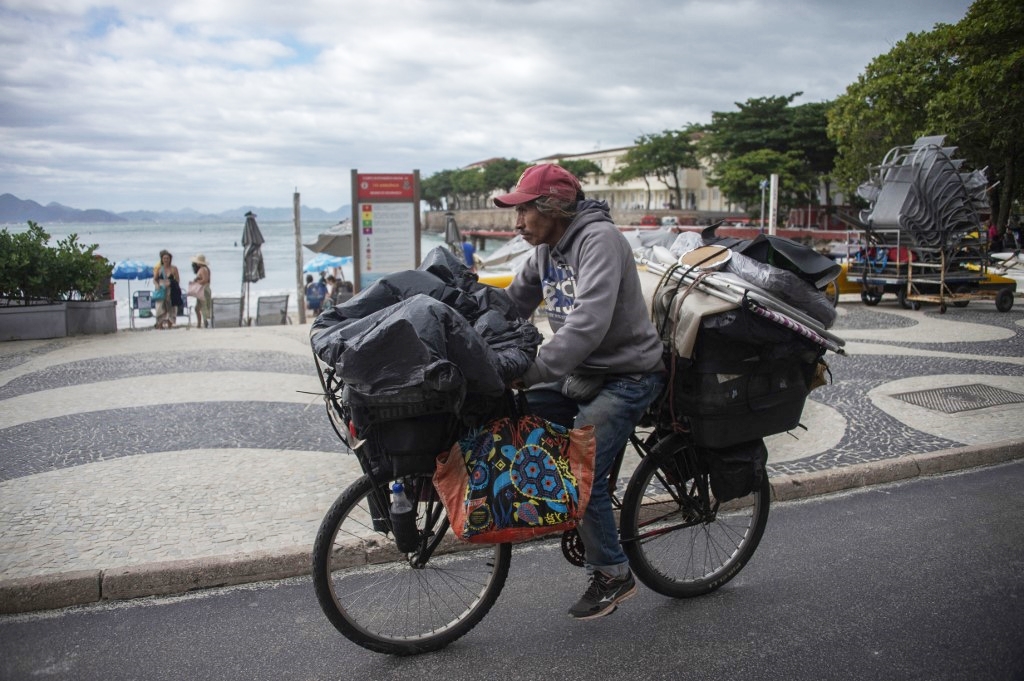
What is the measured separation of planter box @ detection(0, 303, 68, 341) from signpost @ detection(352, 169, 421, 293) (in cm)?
517

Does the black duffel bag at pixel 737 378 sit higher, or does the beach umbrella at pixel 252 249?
the beach umbrella at pixel 252 249

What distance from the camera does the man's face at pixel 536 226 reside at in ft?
10.3

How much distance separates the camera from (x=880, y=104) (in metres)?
32.1

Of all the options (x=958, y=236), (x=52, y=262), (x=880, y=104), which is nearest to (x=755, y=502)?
(x=52, y=262)

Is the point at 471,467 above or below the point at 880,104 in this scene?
below

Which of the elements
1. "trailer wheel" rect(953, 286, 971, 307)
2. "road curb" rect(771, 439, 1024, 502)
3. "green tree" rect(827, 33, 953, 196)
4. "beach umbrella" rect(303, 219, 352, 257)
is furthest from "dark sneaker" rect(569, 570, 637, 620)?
"green tree" rect(827, 33, 953, 196)

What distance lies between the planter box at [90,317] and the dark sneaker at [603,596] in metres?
11.7

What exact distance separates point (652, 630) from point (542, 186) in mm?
2026

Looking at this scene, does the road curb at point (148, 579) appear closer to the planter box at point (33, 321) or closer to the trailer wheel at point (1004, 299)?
the planter box at point (33, 321)

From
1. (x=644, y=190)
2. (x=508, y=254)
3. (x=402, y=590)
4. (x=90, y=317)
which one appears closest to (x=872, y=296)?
(x=508, y=254)

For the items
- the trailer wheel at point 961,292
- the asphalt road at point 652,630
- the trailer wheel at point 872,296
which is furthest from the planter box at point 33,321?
the trailer wheel at point 961,292

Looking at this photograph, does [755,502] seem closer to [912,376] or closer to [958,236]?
[912,376]

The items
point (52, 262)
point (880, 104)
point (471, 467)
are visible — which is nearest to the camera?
point (471, 467)

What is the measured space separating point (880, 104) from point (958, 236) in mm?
20255
